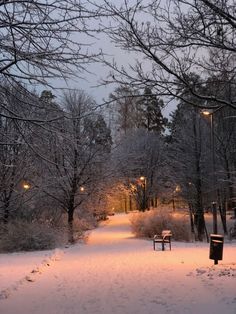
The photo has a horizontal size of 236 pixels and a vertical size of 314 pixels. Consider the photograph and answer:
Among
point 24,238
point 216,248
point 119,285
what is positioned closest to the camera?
point 119,285

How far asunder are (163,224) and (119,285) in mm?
19232

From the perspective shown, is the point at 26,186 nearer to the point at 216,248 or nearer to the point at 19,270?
the point at 19,270

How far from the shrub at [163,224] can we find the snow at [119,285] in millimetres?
10887

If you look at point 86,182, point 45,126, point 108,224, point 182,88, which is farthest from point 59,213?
point 45,126

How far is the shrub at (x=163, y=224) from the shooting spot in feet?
105

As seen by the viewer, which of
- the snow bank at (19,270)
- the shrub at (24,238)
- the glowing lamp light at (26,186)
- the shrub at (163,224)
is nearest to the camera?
the snow bank at (19,270)

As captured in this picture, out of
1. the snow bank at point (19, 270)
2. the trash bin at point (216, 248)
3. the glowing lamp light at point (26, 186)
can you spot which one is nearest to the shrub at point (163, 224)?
the glowing lamp light at point (26, 186)

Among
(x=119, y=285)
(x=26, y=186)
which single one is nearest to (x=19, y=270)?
(x=119, y=285)

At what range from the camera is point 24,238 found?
25.9m

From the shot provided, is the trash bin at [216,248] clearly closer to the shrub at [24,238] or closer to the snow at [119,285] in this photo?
the snow at [119,285]

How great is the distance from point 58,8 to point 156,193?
183ft

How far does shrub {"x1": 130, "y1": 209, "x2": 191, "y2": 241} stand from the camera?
32.1m

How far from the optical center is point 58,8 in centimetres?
622

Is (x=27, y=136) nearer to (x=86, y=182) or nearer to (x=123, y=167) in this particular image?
(x=86, y=182)
